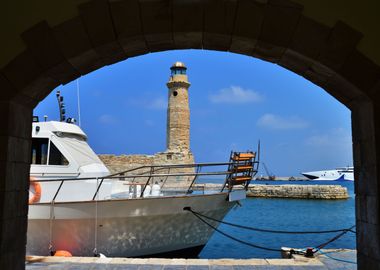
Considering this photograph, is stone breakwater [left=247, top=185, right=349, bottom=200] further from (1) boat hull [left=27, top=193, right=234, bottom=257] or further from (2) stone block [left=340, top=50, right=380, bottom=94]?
(2) stone block [left=340, top=50, right=380, bottom=94]

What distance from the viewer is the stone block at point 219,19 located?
9.76ft

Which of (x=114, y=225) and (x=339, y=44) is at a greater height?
(x=339, y=44)

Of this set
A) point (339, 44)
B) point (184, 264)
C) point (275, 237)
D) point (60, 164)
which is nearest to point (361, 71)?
point (339, 44)

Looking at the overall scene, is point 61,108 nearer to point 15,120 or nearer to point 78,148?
point 78,148

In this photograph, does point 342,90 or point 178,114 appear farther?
point 178,114

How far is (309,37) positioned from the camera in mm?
3012

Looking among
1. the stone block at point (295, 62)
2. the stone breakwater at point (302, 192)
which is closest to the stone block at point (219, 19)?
the stone block at point (295, 62)

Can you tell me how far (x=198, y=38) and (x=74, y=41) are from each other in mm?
1008

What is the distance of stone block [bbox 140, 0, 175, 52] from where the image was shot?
9.80 ft

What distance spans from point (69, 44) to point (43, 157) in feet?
21.0

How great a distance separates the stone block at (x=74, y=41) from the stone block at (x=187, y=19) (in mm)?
716

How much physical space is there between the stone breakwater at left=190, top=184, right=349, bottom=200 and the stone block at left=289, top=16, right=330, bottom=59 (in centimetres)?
3613

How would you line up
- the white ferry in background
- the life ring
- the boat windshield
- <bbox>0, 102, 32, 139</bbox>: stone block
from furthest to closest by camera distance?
the white ferry in background, the boat windshield, the life ring, <bbox>0, 102, 32, 139</bbox>: stone block

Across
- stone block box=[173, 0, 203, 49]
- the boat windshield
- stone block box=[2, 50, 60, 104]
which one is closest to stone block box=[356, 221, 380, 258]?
stone block box=[173, 0, 203, 49]
